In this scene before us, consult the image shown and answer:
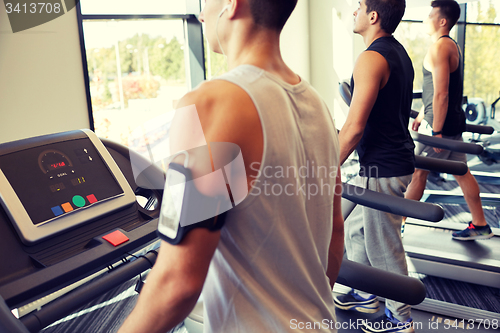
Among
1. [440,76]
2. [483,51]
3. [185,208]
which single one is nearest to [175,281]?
[185,208]

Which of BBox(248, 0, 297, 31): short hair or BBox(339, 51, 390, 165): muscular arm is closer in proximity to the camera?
BBox(248, 0, 297, 31): short hair

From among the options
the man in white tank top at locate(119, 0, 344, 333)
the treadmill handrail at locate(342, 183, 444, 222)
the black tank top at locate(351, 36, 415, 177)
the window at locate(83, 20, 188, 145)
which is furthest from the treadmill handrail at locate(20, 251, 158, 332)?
the window at locate(83, 20, 188, 145)

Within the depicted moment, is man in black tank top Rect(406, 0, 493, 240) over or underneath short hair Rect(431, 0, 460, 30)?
underneath

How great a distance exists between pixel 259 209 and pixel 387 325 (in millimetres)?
1740

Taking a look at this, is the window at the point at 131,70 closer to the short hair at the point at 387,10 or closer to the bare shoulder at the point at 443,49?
the short hair at the point at 387,10

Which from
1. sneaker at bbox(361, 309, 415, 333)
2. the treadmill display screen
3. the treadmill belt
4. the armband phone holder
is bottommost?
the treadmill belt

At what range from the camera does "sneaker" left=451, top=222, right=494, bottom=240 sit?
2.92 m

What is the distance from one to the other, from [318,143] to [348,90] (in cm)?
144

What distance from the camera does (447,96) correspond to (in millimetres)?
2840

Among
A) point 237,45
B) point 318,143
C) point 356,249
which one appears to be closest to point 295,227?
point 318,143

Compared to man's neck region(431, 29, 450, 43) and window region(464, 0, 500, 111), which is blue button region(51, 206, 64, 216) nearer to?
man's neck region(431, 29, 450, 43)

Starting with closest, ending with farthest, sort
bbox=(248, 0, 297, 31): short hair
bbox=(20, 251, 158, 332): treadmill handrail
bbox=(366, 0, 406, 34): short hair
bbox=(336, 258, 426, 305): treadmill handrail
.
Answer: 1. bbox=(248, 0, 297, 31): short hair
2. bbox=(20, 251, 158, 332): treadmill handrail
3. bbox=(336, 258, 426, 305): treadmill handrail
4. bbox=(366, 0, 406, 34): short hair

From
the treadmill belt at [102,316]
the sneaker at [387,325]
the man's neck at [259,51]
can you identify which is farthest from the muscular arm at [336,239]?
the treadmill belt at [102,316]

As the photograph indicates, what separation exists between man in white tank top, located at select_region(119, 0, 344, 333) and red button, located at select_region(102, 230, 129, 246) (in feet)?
1.60
